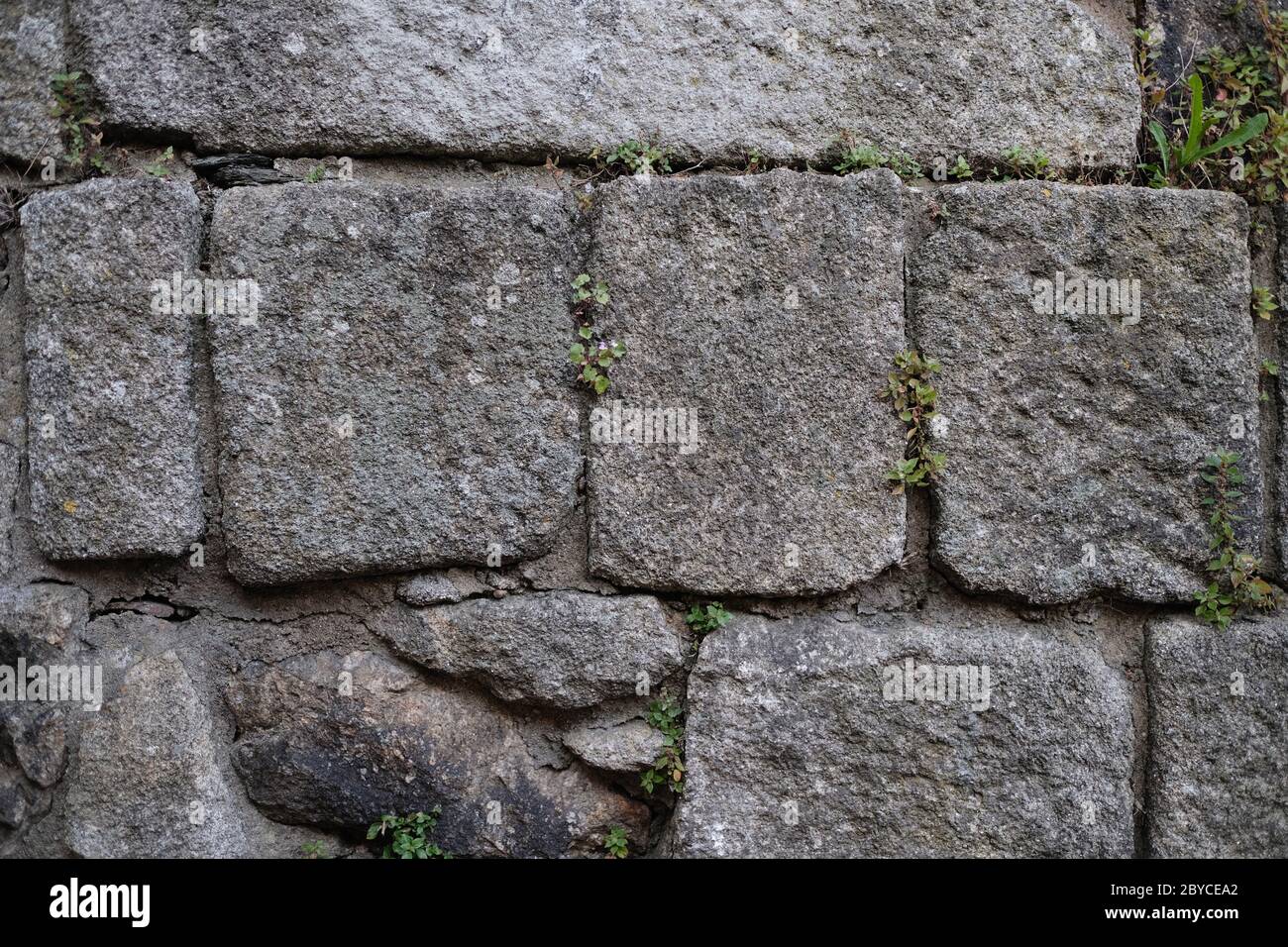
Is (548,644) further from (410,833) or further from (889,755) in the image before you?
(889,755)

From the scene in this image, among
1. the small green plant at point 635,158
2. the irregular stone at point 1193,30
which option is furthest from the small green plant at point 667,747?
the irregular stone at point 1193,30

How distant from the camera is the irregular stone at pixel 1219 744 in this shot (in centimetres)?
187

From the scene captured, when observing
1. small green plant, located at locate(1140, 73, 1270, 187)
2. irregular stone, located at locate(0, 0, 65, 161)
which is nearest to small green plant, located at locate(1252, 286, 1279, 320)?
small green plant, located at locate(1140, 73, 1270, 187)

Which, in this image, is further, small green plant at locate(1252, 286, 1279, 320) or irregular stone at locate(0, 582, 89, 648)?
small green plant at locate(1252, 286, 1279, 320)

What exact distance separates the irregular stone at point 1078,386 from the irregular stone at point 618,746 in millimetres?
714

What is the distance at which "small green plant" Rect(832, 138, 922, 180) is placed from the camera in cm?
190

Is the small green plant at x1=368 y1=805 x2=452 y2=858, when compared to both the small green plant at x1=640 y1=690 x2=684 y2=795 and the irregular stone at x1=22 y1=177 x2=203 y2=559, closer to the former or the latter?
the small green plant at x1=640 y1=690 x2=684 y2=795

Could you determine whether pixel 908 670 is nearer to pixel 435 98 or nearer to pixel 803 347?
pixel 803 347

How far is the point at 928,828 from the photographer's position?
71.9 inches

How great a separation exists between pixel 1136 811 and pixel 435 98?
2.06 meters

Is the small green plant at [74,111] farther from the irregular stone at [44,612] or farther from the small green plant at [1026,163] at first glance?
the small green plant at [1026,163]

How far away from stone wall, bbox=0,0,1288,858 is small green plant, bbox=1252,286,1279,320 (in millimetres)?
72
